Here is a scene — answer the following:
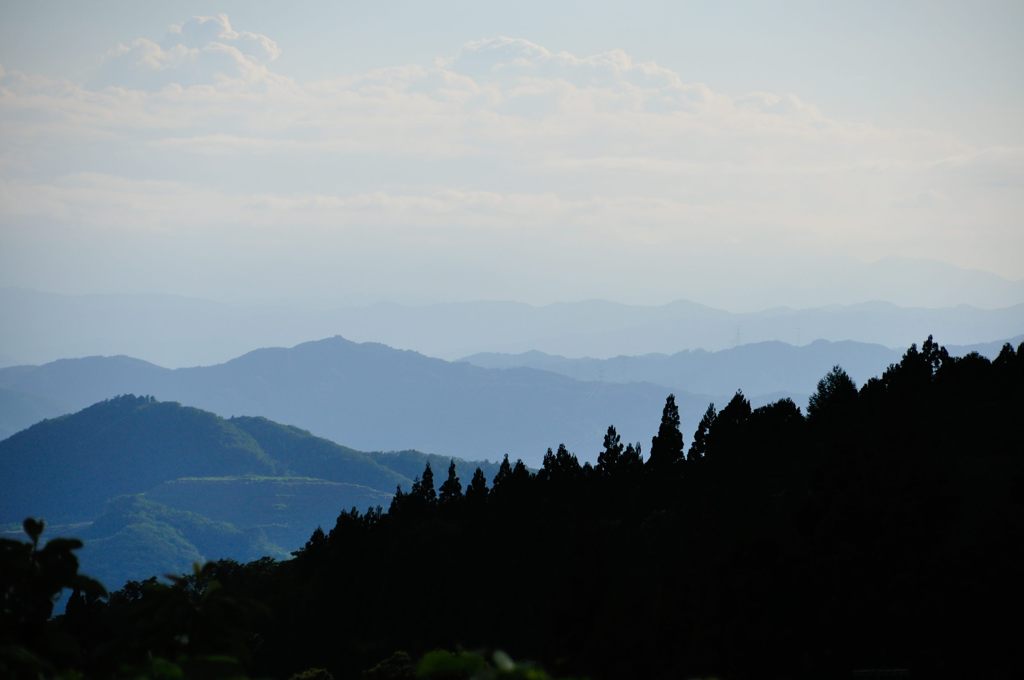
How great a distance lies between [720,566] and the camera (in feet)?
165

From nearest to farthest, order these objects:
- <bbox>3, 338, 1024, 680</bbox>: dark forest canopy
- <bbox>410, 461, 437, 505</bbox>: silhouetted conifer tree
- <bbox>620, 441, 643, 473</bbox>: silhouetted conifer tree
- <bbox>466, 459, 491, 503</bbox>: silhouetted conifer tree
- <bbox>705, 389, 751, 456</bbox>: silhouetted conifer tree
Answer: <bbox>3, 338, 1024, 680</bbox>: dark forest canopy → <bbox>705, 389, 751, 456</bbox>: silhouetted conifer tree → <bbox>620, 441, 643, 473</bbox>: silhouetted conifer tree → <bbox>466, 459, 491, 503</bbox>: silhouetted conifer tree → <bbox>410, 461, 437, 505</bbox>: silhouetted conifer tree

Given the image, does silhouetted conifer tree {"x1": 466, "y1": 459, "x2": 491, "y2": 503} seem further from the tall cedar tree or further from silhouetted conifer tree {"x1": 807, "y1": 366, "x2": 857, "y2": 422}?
silhouetted conifer tree {"x1": 807, "y1": 366, "x2": 857, "y2": 422}

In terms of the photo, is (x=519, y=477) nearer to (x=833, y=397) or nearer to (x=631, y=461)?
(x=631, y=461)

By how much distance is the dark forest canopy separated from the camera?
43688 millimetres

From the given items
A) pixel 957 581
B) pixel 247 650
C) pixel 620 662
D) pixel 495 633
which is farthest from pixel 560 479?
pixel 247 650

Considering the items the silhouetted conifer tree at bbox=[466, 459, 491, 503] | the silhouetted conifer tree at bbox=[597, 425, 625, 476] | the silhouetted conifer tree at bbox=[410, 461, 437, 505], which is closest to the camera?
the silhouetted conifer tree at bbox=[597, 425, 625, 476]

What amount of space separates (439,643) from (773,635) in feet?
96.8

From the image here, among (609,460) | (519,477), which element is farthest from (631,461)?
(519,477)

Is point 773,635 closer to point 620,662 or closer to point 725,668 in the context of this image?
point 725,668

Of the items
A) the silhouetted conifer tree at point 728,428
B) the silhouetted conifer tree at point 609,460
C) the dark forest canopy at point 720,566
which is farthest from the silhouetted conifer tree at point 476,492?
the silhouetted conifer tree at point 728,428

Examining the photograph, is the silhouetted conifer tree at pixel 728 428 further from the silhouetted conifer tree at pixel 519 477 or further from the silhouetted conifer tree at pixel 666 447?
the silhouetted conifer tree at pixel 519 477

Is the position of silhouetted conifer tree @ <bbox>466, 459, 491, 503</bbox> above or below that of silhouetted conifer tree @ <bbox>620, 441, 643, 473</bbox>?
below

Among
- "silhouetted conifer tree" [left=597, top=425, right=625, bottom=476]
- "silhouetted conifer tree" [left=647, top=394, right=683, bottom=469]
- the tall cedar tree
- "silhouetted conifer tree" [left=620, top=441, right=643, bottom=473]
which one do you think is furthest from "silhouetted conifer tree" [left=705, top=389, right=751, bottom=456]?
the tall cedar tree

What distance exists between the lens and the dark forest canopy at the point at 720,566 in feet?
143
